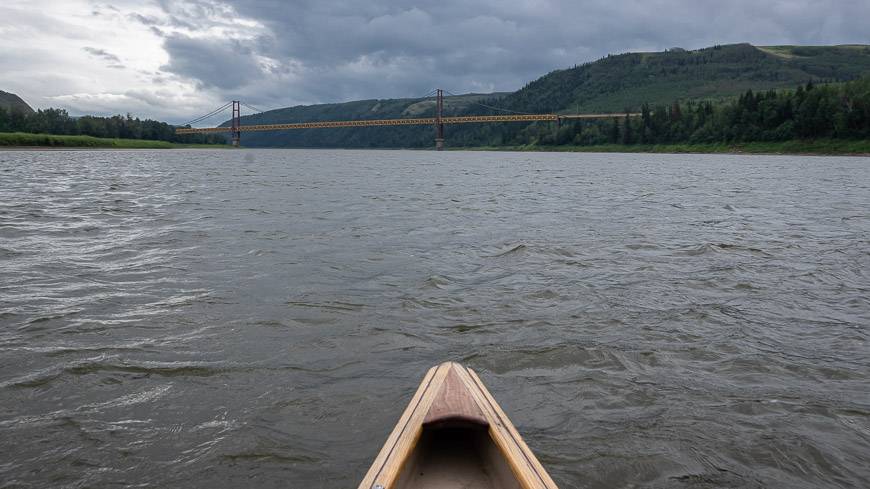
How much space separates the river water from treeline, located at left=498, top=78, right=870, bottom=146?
3542 inches

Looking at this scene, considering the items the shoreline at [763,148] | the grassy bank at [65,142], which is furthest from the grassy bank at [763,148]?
the grassy bank at [65,142]

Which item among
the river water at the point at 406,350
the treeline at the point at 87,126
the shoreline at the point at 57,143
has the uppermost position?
the treeline at the point at 87,126

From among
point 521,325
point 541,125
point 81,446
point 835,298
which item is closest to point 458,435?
point 81,446

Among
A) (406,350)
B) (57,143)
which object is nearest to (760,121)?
(406,350)

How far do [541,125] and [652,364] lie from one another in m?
171

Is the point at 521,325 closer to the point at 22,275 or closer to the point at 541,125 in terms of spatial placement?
the point at 22,275

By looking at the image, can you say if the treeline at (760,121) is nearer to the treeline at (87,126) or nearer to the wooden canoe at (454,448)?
the treeline at (87,126)

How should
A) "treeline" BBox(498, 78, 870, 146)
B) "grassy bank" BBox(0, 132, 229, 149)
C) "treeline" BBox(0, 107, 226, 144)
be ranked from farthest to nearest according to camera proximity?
"treeline" BBox(0, 107, 226, 144) < "treeline" BBox(498, 78, 870, 146) < "grassy bank" BBox(0, 132, 229, 149)

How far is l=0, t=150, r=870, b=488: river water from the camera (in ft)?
14.6

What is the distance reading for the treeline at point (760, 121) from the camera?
85938 millimetres

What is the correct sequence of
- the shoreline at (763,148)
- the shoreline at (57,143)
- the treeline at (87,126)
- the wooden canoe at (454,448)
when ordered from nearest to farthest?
the wooden canoe at (454,448) < the shoreline at (57,143) < the shoreline at (763,148) < the treeline at (87,126)

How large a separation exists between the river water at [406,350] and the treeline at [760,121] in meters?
90.0

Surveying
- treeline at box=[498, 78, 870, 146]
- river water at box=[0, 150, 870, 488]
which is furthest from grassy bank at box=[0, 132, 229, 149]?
treeline at box=[498, 78, 870, 146]

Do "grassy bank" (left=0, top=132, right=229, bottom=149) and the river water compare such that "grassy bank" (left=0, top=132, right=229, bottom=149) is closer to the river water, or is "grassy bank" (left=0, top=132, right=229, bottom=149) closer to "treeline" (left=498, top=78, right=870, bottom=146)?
the river water
